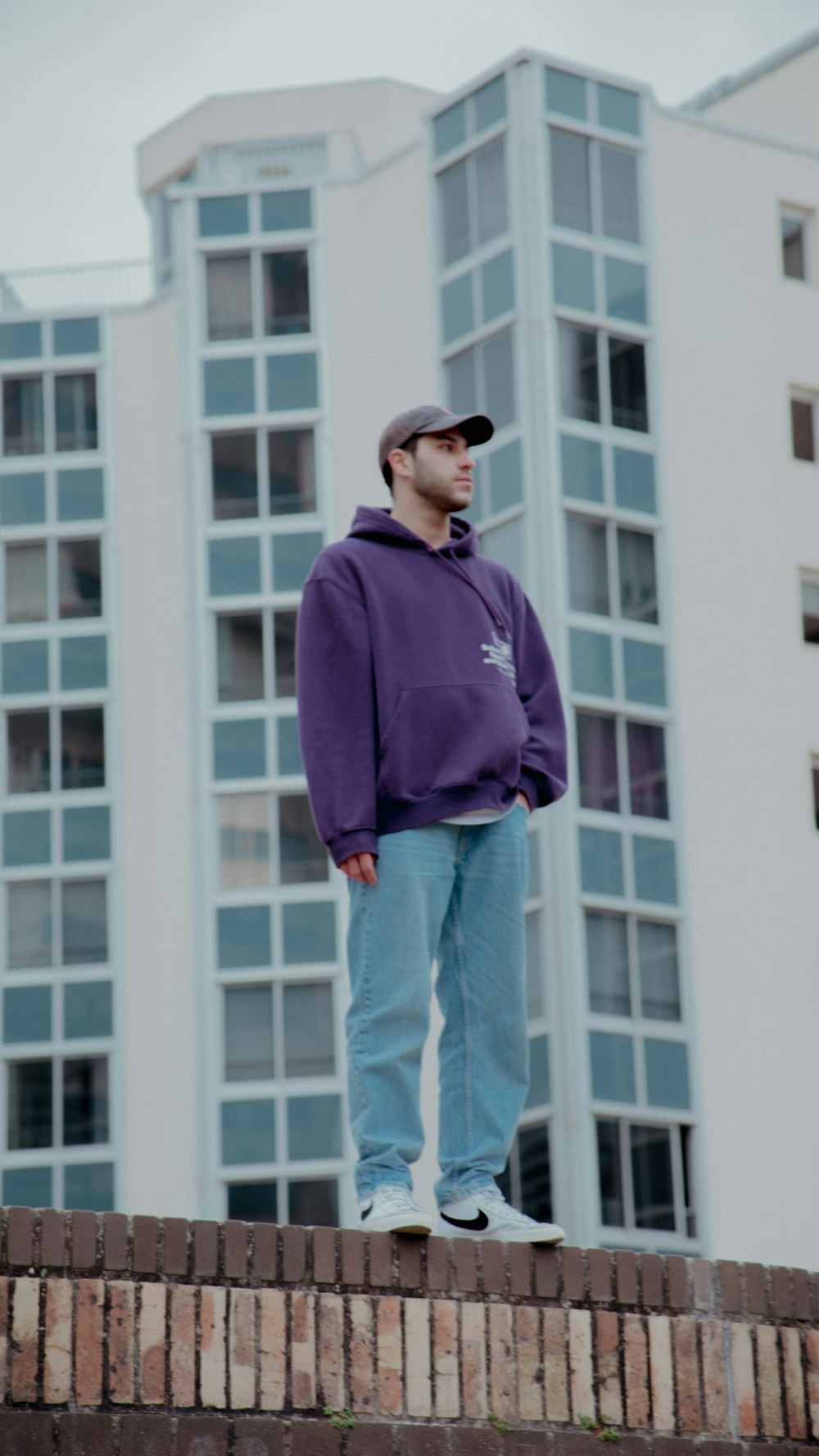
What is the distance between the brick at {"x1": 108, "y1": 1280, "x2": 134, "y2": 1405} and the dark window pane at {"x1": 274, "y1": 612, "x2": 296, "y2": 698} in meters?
30.4

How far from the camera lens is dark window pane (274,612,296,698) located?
118ft

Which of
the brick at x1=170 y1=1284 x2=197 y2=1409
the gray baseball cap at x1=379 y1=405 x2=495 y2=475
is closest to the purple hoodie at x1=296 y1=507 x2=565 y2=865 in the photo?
the gray baseball cap at x1=379 y1=405 x2=495 y2=475

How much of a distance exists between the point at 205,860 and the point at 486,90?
11643 mm

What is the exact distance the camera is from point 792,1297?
251 inches

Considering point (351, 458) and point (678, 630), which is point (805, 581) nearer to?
point (678, 630)

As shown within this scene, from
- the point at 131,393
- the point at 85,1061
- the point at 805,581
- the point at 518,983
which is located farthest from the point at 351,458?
the point at 518,983

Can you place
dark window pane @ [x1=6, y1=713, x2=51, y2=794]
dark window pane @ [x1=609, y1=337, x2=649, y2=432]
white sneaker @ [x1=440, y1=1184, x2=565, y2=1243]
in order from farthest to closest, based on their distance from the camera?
1. dark window pane @ [x1=6, y1=713, x2=51, y2=794]
2. dark window pane @ [x1=609, y1=337, x2=649, y2=432]
3. white sneaker @ [x1=440, y1=1184, x2=565, y2=1243]

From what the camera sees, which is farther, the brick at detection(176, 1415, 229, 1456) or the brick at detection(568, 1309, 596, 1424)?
the brick at detection(568, 1309, 596, 1424)

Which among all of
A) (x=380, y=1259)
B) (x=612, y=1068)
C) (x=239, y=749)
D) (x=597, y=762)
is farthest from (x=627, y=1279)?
(x=239, y=749)

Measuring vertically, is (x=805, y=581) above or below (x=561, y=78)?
below

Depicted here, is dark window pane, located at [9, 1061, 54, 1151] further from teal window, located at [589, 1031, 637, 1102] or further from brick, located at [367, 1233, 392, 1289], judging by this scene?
brick, located at [367, 1233, 392, 1289]

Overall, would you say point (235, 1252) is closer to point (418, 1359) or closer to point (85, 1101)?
point (418, 1359)

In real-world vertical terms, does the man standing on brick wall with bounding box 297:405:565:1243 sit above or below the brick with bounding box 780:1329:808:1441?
above

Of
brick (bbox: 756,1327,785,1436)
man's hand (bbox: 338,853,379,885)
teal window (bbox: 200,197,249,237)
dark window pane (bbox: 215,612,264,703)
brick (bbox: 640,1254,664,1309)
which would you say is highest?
teal window (bbox: 200,197,249,237)
